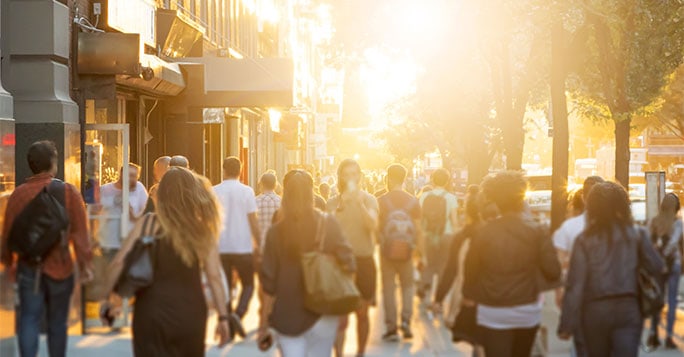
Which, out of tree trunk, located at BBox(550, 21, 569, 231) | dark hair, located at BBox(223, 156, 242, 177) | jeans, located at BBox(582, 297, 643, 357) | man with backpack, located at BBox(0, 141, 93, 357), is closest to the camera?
jeans, located at BBox(582, 297, 643, 357)

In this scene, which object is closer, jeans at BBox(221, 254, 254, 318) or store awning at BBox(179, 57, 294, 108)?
jeans at BBox(221, 254, 254, 318)

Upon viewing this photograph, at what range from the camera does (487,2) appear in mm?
22812

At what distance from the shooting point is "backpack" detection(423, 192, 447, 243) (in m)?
7.99

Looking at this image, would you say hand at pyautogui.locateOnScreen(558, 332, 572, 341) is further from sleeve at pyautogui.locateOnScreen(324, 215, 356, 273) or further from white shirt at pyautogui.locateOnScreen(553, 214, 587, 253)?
sleeve at pyautogui.locateOnScreen(324, 215, 356, 273)

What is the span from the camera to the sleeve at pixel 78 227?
8.22 meters

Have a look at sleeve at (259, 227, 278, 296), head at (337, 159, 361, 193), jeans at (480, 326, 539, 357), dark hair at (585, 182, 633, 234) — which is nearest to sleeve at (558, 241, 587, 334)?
dark hair at (585, 182, 633, 234)

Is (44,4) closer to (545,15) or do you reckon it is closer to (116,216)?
(545,15)

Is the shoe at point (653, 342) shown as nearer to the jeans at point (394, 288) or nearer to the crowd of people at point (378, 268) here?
the crowd of people at point (378, 268)

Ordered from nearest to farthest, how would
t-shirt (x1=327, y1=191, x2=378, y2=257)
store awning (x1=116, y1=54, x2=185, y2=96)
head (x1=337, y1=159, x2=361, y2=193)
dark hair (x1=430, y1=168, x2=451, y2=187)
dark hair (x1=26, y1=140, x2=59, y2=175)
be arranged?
t-shirt (x1=327, y1=191, x2=378, y2=257), head (x1=337, y1=159, x2=361, y2=193), dark hair (x1=430, y1=168, x2=451, y2=187), dark hair (x1=26, y1=140, x2=59, y2=175), store awning (x1=116, y1=54, x2=185, y2=96)

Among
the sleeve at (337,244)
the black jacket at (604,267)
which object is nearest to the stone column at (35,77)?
the sleeve at (337,244)

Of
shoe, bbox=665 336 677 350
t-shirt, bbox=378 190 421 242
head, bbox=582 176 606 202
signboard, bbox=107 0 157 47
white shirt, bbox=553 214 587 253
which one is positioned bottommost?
shoe, bbox=665 336 677 350

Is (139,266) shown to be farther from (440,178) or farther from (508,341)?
(440,178)

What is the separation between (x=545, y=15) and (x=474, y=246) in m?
13.4

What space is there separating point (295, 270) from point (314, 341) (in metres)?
0.44
